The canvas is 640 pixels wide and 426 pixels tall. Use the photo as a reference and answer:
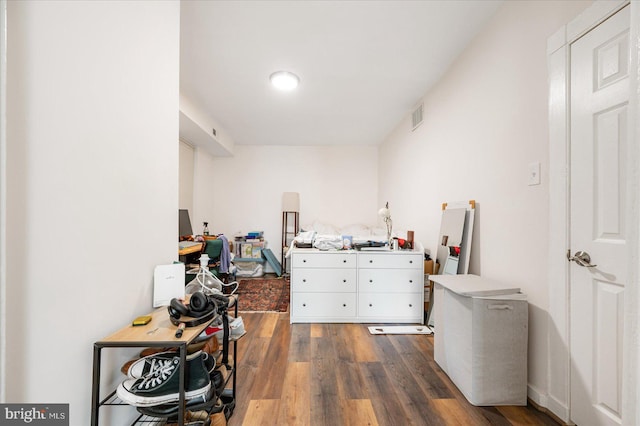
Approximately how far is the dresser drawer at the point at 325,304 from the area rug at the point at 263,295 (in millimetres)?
521

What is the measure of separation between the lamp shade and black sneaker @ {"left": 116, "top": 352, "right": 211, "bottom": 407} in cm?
457

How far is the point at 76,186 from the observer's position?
3.17ft

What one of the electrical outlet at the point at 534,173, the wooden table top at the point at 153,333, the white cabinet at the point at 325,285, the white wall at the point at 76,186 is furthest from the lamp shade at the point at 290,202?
the wooden table top at the point at 153,333

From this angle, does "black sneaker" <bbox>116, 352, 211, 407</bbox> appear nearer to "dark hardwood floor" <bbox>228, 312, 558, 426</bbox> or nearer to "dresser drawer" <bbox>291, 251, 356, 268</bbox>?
"dark hardwood floor" <bbox>228, 312, 558, 426</bbox>

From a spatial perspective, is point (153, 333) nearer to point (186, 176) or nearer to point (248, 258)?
point (186, 176)

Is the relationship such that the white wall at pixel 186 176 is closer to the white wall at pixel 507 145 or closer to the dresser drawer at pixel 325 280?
the dresser drawer at pixel 325 280

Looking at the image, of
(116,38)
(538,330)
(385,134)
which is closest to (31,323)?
(116,38)

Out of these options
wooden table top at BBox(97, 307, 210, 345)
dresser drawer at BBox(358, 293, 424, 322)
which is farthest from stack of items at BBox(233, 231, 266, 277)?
wooden table top at BBox(97, 307, 210, 345)

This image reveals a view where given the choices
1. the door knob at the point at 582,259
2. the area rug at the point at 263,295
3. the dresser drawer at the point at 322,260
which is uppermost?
the door knob at the point at 582,259

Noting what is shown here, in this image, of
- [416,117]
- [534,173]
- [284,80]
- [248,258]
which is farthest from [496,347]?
[248,258]

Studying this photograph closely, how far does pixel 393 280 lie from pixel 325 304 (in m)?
0.82

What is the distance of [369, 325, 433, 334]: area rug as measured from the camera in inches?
107

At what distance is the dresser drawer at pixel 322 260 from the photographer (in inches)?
118

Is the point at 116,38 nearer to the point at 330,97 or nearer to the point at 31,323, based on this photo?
the point at 31,323
